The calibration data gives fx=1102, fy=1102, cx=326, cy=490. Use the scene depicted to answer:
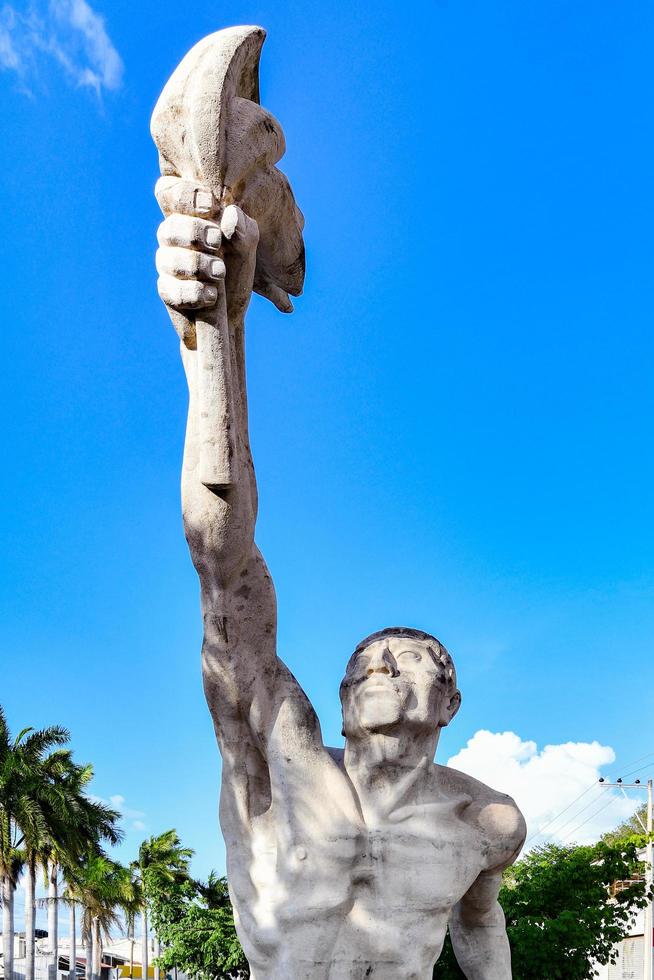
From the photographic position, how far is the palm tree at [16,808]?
3378cm

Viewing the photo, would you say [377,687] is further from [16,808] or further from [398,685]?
[16,808]

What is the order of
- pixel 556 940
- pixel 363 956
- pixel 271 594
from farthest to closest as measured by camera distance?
pixel 556 940
pixel 271 594
pixel 363 956

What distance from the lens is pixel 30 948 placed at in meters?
35.5

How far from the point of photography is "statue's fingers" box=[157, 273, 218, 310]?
410cm

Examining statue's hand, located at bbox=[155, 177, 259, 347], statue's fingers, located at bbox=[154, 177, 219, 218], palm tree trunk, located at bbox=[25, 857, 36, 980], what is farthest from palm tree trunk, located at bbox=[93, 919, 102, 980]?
statue's fingers, located at bbox=[154, 177, 219, 218]

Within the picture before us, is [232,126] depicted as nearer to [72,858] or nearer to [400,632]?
[400,632]

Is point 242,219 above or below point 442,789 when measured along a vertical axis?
above

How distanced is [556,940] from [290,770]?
8049 mm

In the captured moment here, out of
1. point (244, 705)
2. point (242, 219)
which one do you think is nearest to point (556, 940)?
point (244, 705)

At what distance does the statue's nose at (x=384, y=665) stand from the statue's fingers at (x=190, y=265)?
5.26ft

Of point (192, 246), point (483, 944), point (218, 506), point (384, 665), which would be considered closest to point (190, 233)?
point (192, 246)

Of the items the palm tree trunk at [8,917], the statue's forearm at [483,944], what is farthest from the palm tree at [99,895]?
the statue's forearm at [483,944]

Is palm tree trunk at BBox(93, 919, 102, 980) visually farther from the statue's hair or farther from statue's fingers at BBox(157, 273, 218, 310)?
statue's fingers at BBox(157, 273, 218, 310)

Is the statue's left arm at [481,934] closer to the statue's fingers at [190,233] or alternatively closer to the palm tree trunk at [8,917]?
the statue's fingers at [190,233]
